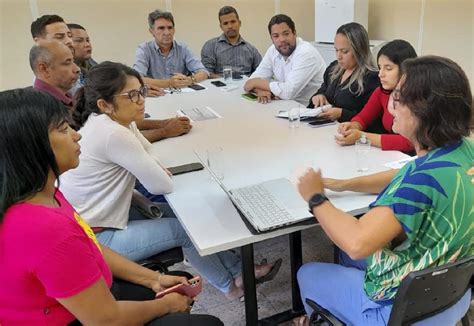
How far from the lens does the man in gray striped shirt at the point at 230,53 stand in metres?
4.64

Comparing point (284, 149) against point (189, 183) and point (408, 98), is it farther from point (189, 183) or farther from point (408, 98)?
point (408, 98)

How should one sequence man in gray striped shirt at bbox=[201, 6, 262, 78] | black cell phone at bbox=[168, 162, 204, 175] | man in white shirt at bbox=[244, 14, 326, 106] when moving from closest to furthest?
black cell phone at bbox=[168, 162, 204, 175] < man in white shirt at bbox=[244, 14, 326, 106] < man in gray striped shirt at bbox=[201, 6, 262, 78]

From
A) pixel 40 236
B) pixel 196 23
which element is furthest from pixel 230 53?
pixel 40 236

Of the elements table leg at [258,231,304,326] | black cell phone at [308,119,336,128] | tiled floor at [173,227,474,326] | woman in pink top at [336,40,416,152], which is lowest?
tiled floor at [173,227,474,326]

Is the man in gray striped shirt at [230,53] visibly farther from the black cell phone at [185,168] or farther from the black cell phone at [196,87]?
the black cell phone at [185,168]

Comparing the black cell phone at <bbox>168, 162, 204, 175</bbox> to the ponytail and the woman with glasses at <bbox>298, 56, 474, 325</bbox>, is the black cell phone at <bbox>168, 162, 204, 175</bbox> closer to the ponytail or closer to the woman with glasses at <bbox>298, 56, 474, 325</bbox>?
the ponytail

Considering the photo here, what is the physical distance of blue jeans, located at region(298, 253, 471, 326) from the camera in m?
1.26

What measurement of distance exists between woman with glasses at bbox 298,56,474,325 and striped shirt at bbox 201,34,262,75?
11.9 feet

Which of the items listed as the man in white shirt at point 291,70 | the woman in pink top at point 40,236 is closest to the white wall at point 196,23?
the man in white shirt at point 291,70

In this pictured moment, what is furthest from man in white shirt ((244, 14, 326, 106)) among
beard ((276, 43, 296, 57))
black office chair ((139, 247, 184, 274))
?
black office chair ((139, 247, 184, 274))

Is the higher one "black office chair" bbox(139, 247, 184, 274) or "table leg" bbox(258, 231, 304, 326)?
"black office chair" bbox(139, 247, 184, 274)

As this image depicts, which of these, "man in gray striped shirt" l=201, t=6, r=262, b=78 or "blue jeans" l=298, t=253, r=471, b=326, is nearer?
"blue jeans" l=298, t=253, r=471, b=326

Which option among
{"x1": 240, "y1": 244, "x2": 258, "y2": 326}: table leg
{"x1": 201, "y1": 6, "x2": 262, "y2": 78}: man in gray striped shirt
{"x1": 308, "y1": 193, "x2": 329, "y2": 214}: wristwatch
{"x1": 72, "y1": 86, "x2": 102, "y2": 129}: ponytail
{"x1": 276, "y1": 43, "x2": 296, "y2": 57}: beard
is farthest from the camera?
{"x1": 201, "y1": 6, "x2": 262, "y2": 78}: man in gray striped shirt

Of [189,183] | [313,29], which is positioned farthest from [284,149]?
[313,29]
